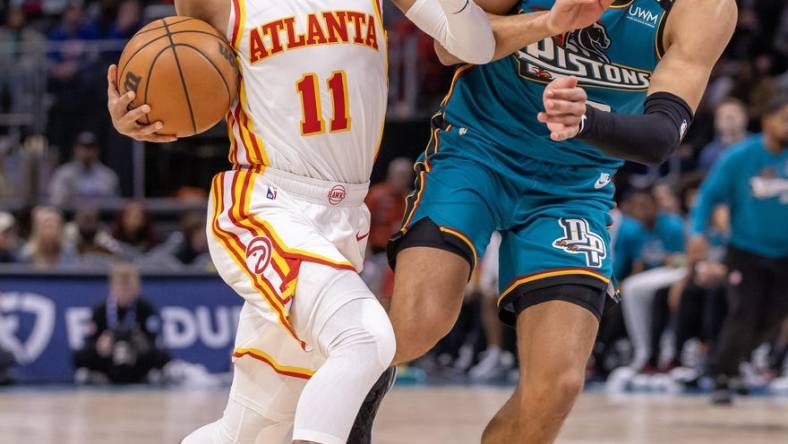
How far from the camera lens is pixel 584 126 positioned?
4070mm

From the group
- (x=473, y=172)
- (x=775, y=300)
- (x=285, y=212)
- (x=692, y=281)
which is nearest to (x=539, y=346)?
(x=473, y=172)

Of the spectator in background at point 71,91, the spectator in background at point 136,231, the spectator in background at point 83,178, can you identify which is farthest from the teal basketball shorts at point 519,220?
the spectator in background at point 71,91

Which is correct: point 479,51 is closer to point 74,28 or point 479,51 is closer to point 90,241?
point 90,241

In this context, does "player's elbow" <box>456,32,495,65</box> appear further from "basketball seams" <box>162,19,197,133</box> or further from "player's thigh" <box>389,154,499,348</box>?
"basketball seams" <box>162,19,197,133</box>

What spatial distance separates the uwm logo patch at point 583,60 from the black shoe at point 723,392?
18.7 ft

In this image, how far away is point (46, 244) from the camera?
12.9m

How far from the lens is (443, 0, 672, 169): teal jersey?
4.98 meters

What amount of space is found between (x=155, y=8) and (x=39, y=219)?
4745 millimetres

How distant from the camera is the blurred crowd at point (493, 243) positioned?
1247 centimetres

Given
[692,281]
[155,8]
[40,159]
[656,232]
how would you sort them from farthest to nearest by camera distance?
[155,8] < [40,159] < [656,232] < [692,281]

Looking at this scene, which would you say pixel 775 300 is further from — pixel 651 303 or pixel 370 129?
pixel 370 129

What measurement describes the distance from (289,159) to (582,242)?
1.17 metres

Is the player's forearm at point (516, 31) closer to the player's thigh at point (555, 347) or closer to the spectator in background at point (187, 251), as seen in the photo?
the player's thigh at point (555, 347)

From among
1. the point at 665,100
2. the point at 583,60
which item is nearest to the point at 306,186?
the point at 583,60
